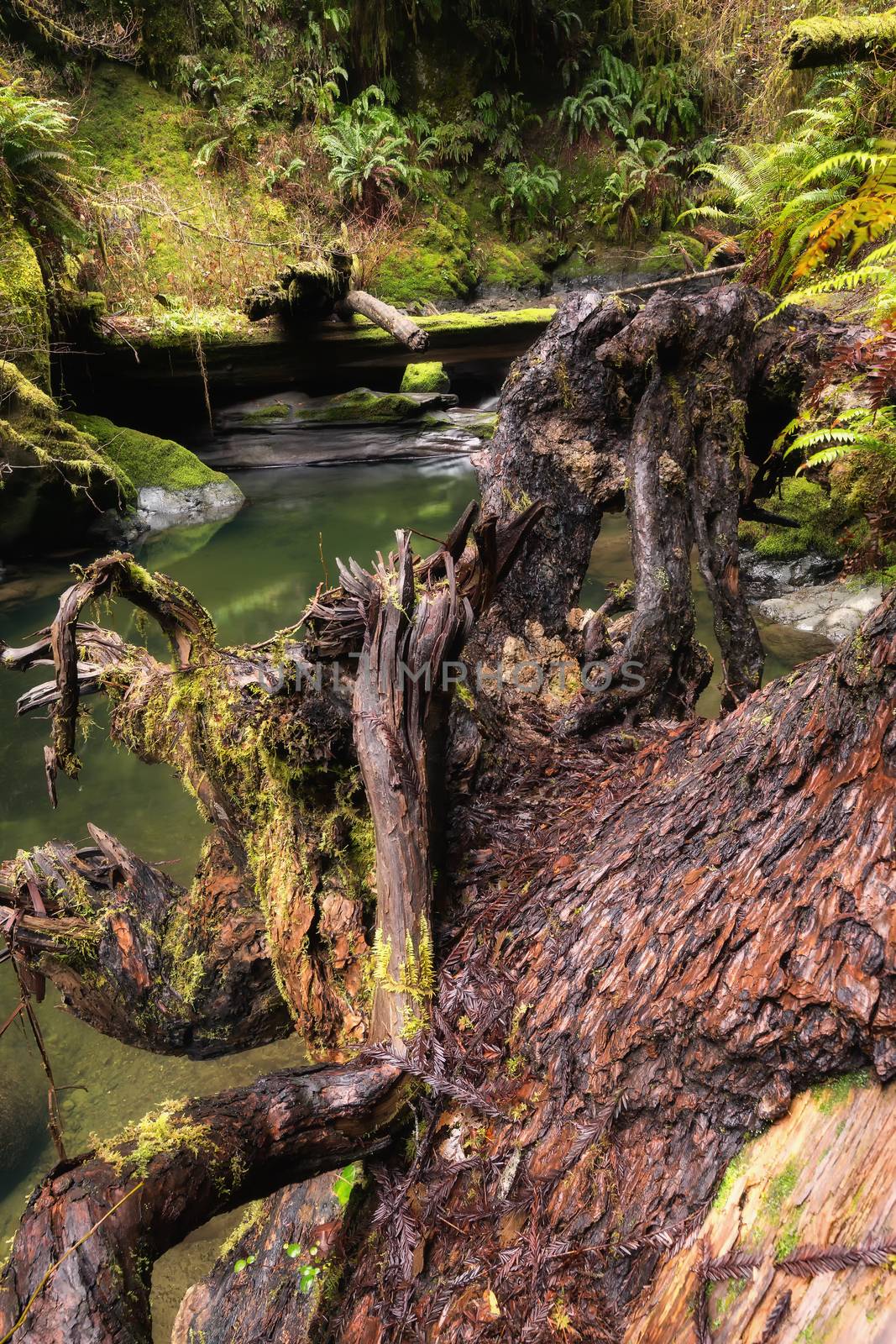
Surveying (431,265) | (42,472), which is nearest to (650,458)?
(42,472)

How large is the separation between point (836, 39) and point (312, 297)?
636 cm

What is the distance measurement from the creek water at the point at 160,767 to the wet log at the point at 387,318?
2.06 metres

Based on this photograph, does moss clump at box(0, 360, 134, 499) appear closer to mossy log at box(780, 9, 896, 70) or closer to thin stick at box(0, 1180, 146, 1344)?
mossy log at box(780, 9, 896, 70)

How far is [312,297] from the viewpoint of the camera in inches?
391

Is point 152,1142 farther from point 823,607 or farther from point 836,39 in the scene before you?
point 836,39

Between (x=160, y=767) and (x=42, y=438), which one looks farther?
(x=42, y=438)

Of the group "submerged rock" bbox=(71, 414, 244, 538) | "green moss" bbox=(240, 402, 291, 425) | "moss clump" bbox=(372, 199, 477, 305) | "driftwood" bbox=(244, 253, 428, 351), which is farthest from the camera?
"moss clump" bbox=(372, 199, 477, 305)

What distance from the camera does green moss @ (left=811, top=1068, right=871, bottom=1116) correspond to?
109 cm

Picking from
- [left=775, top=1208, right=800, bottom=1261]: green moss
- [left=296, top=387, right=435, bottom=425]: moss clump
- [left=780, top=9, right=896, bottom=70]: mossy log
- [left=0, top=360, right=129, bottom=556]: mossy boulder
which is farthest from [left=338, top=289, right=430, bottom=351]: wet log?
[left=775, top=1208, right=800, bottom=1261]: green moss

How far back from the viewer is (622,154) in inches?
602

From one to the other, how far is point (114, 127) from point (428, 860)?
57.7ft

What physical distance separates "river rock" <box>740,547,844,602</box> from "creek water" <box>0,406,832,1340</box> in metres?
0.49

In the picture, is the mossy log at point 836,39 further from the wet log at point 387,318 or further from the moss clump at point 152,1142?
the moss clump at point 152,1142

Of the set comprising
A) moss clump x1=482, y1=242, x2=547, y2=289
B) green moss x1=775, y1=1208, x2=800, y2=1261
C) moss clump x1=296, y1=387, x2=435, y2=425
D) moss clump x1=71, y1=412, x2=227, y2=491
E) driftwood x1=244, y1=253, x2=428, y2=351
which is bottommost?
green moss x1=775, y1=1208, x2=800, y2=1261
